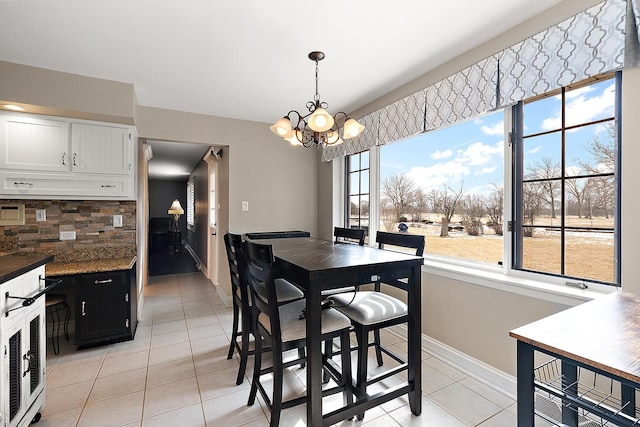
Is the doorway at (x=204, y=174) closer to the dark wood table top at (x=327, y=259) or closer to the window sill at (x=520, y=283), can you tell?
the dark wood table top at (x=327, y=259)

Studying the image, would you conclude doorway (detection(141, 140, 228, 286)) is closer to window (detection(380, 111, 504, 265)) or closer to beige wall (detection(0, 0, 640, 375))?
beige wall (detection(0, 0, 640, 375))

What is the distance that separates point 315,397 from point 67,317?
2.83 metres

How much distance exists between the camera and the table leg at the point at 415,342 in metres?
1.77

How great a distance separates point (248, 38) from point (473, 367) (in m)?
2.92

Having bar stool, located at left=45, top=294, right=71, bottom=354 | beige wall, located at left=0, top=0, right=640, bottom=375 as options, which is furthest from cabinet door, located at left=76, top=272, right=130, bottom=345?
beige wall, located at left=0, top=0, right=640, bottom=375

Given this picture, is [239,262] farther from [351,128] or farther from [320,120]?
[351,128]

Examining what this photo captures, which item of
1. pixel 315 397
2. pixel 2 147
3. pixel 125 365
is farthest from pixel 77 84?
pixel 315 397

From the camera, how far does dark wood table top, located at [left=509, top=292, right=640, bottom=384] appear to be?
760mm

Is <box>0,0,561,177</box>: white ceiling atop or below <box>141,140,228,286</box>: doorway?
atop

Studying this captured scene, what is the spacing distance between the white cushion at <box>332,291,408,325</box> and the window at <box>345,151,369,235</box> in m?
1.55

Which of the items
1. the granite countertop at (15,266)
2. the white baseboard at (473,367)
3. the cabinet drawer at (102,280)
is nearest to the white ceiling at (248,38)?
the granite countertop at (15,266)

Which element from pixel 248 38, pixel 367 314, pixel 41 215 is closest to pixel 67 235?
pixel 41 215

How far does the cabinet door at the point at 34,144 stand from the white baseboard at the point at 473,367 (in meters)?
3.67

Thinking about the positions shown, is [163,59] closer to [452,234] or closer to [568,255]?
[452,234]
